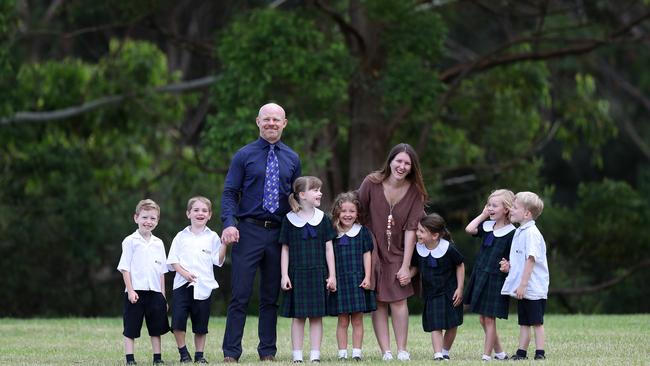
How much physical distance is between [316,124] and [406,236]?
11.2 meters

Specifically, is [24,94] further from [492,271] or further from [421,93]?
[492,271]

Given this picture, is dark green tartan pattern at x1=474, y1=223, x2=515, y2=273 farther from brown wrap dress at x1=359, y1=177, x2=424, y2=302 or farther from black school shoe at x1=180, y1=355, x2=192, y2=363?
black school shoe at x1=180, y1=355, x2=192, y2=363

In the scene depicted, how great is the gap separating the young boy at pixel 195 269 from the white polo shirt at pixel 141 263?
0.18 meters

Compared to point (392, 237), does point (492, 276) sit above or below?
below

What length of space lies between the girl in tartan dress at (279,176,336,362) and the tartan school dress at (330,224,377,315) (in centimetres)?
8

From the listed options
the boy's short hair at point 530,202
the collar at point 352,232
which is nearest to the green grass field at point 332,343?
the collar at point 352,232

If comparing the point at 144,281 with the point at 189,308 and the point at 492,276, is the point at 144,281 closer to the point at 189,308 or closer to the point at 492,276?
the point at 189,308

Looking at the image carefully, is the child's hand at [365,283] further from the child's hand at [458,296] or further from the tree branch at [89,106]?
the tree branch at [89,106]

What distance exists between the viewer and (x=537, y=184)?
27203mm

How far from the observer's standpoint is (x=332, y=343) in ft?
46.6

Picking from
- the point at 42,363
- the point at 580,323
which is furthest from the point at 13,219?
the point at 42,363

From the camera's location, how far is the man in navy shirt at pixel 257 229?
1127cm

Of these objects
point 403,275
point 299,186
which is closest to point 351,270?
point 403,275

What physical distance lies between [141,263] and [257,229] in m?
1.02
